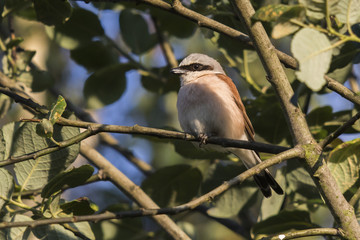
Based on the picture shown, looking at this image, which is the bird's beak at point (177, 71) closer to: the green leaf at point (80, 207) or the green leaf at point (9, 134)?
the green leaf at point (9, 134)

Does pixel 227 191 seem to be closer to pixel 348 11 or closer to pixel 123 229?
pixel 123 229

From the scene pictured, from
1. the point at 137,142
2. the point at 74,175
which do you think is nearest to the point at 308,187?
the point at 74,175

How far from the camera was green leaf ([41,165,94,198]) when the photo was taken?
9.20ft

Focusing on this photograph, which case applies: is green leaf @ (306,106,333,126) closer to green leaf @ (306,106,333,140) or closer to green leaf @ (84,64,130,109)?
green leaf @ (306,106,333,140)

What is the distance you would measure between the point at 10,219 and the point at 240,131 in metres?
2.43

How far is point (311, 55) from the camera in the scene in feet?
6.18

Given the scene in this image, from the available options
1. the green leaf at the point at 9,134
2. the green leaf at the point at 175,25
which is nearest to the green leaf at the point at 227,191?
the green leaf at the point at 175,25

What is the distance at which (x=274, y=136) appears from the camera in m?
4.10

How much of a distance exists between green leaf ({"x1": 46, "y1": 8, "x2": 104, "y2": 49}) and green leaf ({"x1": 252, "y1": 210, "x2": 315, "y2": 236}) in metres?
2.44

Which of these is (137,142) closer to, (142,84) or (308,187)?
(142,84)

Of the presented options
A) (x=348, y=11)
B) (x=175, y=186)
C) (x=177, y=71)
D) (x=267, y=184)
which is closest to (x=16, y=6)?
(x=177, y=71)

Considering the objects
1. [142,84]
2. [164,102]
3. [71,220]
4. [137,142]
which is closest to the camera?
[71,220]

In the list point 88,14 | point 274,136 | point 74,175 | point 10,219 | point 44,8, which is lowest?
point 10,219

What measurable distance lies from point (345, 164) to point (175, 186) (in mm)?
A: 1768
